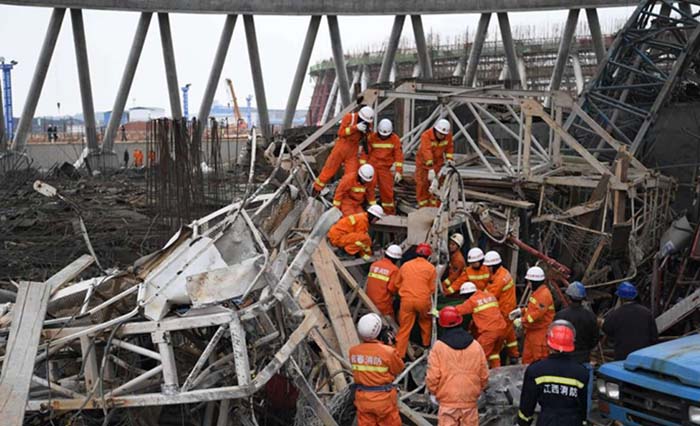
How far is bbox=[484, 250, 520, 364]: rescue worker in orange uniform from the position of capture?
9.93 m

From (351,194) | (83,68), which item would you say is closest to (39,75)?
(83,68)

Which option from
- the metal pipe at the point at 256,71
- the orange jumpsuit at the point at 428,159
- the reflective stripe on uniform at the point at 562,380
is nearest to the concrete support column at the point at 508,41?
the metal pipe at the point at 256,71

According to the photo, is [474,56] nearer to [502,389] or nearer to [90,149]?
[90,149]

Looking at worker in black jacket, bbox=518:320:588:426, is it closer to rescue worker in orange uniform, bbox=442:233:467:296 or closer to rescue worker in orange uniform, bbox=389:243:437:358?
rescue worker in orange uniform, bbox=389:243:437:358

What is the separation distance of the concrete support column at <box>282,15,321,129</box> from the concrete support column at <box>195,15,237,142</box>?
2.25 meters

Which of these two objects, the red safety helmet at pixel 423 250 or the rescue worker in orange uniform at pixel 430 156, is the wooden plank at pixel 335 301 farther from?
the rescue worker in orange uniform at pixel 430 156

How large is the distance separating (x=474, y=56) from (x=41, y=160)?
18145 millimetres

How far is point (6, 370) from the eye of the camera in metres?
6.69

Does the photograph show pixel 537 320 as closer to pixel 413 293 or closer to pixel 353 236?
pixel 413 293

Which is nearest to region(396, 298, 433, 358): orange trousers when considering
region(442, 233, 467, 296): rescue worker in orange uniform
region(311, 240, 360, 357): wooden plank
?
region(311, 240, 360, 357): wooden plank

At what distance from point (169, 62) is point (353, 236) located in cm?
1659

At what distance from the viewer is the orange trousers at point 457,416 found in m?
7.43

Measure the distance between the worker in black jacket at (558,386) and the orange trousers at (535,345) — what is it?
252 cm

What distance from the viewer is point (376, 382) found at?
7.60 meters
